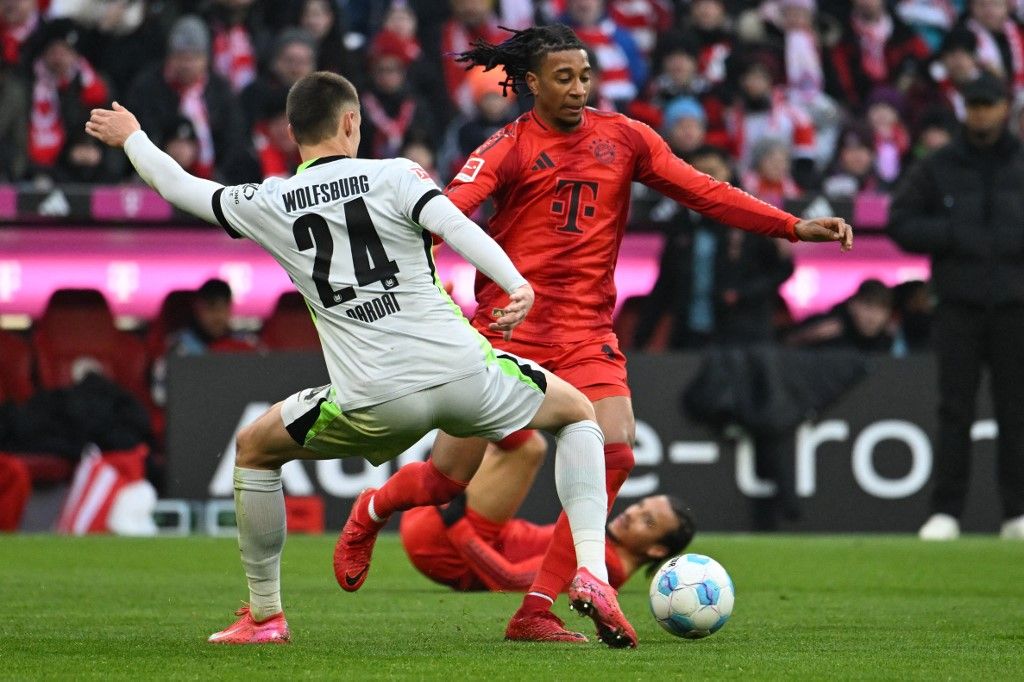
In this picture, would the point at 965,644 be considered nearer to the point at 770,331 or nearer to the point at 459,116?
the point at 770,331

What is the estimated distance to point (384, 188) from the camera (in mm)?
5324

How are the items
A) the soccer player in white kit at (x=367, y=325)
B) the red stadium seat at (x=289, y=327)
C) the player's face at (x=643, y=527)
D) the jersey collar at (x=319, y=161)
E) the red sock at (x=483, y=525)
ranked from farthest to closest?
the red stadium seat at (x=289, y=327) → the red sock at (x=483, y=525) → the player's face at (x=643, y=527) → the jersey collar at (x=319, y=161) → the soccer player in white kit at (x=367, y=325)

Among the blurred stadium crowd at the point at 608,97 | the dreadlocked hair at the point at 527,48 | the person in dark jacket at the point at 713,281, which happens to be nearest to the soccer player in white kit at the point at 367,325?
the dreadlocked hair at the point at 527,48

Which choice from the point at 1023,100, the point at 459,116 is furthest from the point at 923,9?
the point at 459,116

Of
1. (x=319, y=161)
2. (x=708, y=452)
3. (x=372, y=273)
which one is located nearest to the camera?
(x=372, y=273)

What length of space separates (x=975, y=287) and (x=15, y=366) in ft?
21.0

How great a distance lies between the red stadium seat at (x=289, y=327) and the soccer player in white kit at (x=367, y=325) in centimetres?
718

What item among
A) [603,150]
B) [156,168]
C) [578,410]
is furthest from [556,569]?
[156,168]

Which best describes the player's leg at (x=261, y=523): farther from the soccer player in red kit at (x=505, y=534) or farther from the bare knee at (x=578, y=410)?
the soccer player in red kit at (x=505, y=534)

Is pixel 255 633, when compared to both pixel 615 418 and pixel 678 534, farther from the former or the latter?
pixel 678 534

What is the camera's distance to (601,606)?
5281 millimetres

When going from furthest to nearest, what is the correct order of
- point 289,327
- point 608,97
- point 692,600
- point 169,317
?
point 608,97
point 289,327
point 169,317
point 692,600

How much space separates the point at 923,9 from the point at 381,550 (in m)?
9.47

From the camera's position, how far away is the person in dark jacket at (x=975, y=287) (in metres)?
11.0
